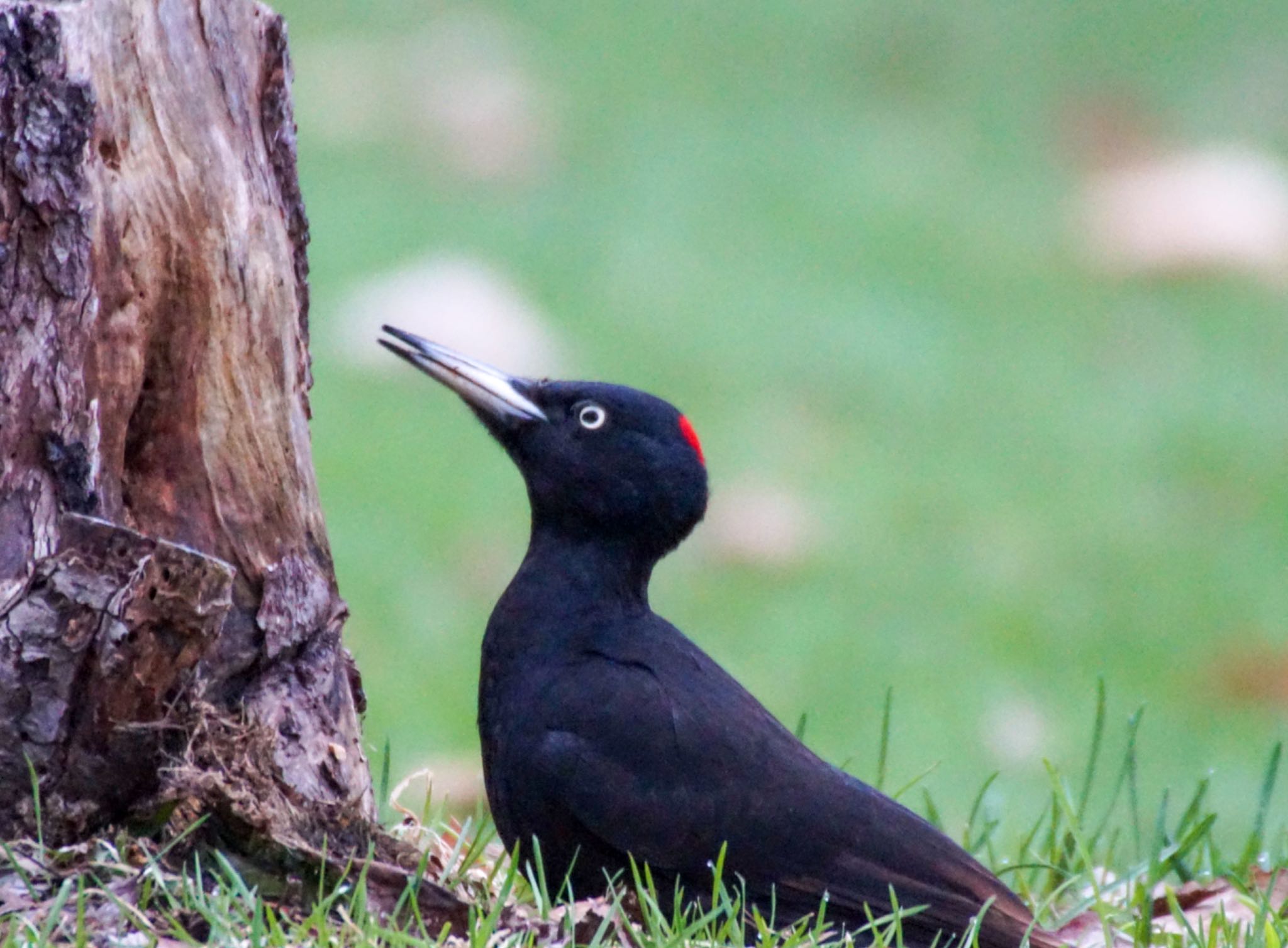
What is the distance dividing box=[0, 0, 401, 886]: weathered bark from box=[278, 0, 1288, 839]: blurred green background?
7.97 ft

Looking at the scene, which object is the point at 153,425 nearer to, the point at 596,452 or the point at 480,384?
the point at 480,384

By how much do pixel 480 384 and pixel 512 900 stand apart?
1202 millimetres

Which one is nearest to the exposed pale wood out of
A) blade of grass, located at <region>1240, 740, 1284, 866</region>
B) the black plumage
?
the black plumage

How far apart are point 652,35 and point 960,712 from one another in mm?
6748

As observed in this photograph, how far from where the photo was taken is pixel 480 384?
464cm

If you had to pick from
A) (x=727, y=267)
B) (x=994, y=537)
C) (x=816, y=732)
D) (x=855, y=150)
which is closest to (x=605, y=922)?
(x=816, y=732)

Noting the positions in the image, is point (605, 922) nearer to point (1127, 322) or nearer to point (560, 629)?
point (560, 629)

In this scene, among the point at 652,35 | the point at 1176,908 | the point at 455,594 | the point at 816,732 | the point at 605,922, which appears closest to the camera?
the point at 605,922

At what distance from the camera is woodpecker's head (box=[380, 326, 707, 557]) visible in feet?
15.2

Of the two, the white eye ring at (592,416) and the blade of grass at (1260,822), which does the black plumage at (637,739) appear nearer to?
the white eye ring at (592,416)

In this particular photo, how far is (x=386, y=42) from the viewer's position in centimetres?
1202

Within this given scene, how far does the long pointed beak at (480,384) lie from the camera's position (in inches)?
178

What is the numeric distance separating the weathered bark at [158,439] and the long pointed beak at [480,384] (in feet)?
1.49

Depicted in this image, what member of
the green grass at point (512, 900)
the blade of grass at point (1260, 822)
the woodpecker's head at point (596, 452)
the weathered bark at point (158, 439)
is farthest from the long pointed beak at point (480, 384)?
the blade of grass at point (1260, 822)
